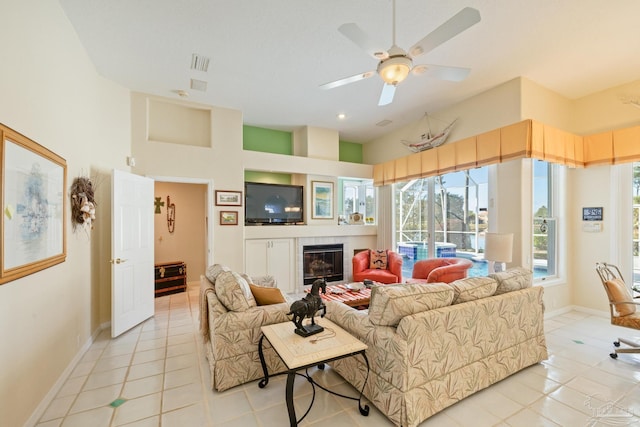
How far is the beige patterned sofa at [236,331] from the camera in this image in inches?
86.0

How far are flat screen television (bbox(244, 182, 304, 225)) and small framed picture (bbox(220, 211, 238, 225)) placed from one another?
298mm

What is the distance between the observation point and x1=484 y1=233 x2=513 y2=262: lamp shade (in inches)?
128

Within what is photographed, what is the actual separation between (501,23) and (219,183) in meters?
4.20

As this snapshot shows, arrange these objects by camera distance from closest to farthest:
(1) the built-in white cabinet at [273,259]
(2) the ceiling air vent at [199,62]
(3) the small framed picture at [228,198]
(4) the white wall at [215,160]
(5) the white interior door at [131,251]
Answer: (2) the ceiling air vent at [199,62] < (5) the white interior door at [131,251] < (4) the white wall at [215,160] < (3) the small framed picture at [228,198] < (1) the built-in white cabinet at [273,259]

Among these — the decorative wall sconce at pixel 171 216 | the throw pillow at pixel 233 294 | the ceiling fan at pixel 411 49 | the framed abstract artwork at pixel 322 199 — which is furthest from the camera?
the decorative wall sconce at pixel 171 216

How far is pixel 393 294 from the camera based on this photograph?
6.09 ft

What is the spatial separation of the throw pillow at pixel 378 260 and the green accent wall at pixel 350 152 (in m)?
2.51

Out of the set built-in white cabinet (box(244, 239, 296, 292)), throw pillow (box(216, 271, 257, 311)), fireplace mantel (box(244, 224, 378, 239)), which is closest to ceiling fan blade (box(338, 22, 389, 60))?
throw pillow (box(216, 271, 257, 311))

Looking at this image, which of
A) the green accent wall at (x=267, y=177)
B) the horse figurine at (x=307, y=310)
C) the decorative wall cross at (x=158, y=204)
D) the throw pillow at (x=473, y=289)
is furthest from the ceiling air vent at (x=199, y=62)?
the throw pillow at (x=473, y=289)

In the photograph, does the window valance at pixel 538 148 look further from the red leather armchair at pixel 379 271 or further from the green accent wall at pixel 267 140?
the green accent wall at pixel 267 140

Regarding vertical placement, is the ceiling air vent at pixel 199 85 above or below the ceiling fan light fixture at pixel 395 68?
above

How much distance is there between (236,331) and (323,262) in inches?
134

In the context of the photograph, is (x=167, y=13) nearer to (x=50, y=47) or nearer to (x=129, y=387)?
(x=50, y=47)

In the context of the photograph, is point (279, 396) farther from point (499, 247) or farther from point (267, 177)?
point (267, 177)
